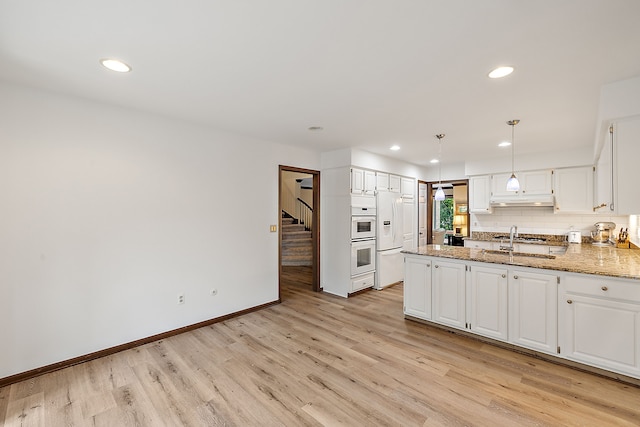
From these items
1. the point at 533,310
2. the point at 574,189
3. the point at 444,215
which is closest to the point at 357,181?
the point at 533,310

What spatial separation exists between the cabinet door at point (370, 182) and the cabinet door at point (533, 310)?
262cm

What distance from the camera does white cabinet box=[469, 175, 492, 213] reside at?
554cm

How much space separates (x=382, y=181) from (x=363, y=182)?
23.5 inches

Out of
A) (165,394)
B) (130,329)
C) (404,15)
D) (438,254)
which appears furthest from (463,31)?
(130,329)

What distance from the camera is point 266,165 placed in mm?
4230

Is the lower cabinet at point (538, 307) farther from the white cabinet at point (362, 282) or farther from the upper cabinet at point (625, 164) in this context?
the white cabinet at point (362, 282)

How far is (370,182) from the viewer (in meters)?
5.08

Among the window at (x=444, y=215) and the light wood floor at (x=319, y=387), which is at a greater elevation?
the window at (x=444, y=215)

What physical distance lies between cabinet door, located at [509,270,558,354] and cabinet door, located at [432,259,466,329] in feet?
1.55

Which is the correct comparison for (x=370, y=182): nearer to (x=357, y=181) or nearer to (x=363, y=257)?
(x=357, y=181)

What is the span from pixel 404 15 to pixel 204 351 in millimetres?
3321

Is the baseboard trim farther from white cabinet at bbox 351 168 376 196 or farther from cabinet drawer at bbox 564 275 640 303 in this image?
cabinet drawer at bbox 564 275 640 303

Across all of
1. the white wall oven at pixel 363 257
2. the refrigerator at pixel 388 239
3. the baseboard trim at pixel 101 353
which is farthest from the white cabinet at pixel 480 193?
the baseboard trim at pixel 101 353

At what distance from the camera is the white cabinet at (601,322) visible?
229 cm
